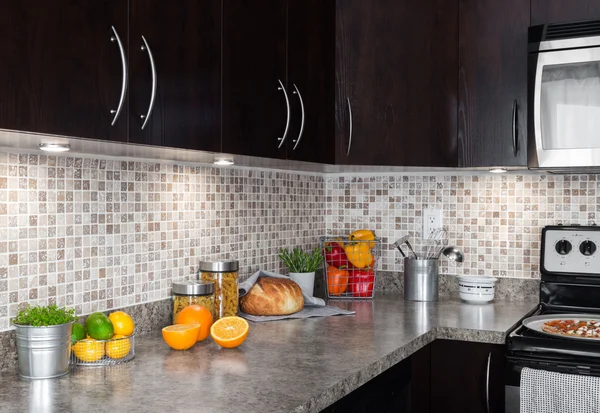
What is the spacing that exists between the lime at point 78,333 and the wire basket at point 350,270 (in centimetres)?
131

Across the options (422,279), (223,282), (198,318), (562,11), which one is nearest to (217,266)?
(223,282)

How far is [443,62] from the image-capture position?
255 cm

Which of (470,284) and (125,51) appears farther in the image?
(470,284)

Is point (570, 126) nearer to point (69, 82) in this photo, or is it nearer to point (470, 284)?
point (470, 284)

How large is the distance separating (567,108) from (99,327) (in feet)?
5.52

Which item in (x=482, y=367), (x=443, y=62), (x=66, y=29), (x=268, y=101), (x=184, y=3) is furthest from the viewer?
(x=443, y=62)

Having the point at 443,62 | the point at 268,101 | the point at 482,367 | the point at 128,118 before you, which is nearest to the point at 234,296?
the point at 268,101

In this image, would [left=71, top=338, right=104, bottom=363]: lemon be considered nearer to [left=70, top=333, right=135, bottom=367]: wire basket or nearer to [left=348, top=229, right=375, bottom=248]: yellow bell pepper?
[left=70, top=333, right=135, bottom=367]: wire basket

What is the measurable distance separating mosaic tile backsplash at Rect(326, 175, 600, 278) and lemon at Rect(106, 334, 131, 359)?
5.21 feet

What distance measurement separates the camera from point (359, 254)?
2836mm

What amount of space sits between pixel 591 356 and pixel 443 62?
1145mm

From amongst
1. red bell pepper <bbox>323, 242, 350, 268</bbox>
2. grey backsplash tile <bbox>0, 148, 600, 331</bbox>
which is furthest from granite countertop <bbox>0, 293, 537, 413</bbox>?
red bell pepper <bbox>323, 242, 350, 268</bbox>

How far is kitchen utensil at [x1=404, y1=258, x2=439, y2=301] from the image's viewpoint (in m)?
2.76

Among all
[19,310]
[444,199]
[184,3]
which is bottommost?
[19,310]
